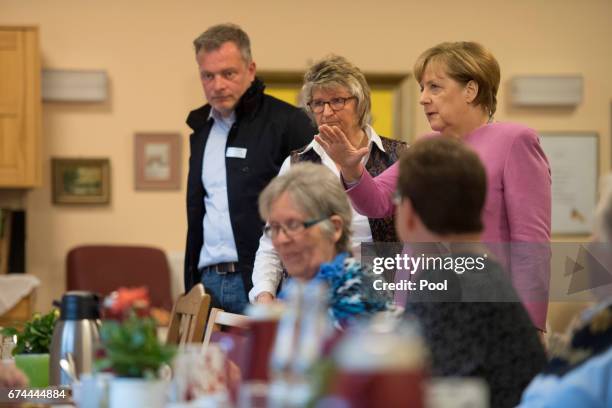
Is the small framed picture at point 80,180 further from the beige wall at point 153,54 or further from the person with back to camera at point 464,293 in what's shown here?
the person with back to camera at point 464,293

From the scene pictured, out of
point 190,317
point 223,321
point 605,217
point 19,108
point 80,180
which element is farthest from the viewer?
point 80,180

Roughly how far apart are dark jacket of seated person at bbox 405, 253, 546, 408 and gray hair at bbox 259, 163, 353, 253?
77 centimetres

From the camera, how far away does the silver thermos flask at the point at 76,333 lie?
→ 2.50m

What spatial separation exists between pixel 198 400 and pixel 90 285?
5080 mm

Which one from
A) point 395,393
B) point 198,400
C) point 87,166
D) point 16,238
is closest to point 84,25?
point 87,166

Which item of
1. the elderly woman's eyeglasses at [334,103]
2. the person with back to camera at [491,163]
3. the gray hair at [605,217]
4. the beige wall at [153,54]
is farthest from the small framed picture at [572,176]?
the gray hair at [605,217]

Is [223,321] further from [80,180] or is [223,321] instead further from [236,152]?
[80,180]

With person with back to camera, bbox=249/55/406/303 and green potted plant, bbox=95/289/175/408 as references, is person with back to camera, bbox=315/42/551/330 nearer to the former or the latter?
person with back to camera, bbox=249/55/406/303

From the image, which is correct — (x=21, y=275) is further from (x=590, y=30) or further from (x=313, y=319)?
(x=313, y=319)

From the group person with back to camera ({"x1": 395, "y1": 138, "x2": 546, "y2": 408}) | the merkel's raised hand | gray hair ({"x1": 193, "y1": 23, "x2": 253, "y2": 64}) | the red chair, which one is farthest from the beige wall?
person with back to camera ({"x1": 395, "y1": 138, "x2": 546, "y2": 408})

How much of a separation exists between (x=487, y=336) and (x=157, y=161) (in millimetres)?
5523

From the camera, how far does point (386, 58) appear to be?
716cm

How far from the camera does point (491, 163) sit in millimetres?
2635

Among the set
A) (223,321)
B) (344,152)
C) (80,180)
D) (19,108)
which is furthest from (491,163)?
(80,180)
